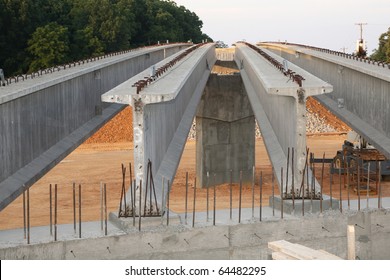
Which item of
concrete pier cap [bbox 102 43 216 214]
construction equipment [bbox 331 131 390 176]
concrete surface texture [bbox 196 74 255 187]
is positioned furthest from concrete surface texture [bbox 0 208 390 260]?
concrete surface texture [bbox 196 74 255 187]

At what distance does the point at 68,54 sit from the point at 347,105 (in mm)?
68401

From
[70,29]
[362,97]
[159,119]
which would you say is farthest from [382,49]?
[159,119]

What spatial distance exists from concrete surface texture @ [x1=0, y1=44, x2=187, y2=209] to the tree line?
59.8 metres

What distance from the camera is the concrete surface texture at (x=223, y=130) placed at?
56875mm

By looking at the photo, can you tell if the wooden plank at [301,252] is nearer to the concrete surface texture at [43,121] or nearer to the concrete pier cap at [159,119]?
the concrete pier cap at [159,119]

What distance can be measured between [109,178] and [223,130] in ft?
32.3

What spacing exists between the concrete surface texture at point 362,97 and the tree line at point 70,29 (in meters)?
55.1

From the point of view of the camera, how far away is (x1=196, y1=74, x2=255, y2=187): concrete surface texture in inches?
2239

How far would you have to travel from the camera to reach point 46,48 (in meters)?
91.0

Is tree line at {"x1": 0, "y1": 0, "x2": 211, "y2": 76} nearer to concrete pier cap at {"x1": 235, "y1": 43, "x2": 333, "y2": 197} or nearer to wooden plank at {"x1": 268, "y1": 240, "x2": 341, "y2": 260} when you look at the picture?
concrete pier cap at {"x1": 235, "y1": 43, "x2": 333, "y2": 197}

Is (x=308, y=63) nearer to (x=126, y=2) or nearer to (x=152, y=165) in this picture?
(x=152, y=165)

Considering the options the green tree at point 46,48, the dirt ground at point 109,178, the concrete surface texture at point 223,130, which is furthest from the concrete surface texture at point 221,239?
the green tree at point 46,48

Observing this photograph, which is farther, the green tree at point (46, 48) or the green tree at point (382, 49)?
the green tree at point (382, 49)

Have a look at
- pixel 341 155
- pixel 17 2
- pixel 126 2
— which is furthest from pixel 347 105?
Result: pixel 126 2
